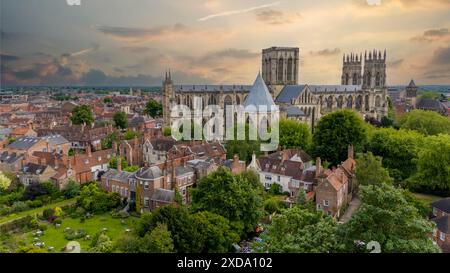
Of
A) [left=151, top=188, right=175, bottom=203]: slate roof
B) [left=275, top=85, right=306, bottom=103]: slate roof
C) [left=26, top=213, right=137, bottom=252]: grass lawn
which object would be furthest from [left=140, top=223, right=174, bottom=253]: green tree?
[left=275, top=85, right=306, bottom=103]: slate roof

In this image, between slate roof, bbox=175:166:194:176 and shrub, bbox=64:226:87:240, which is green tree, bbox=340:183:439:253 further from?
slate roof, bbox=175:166:194:176

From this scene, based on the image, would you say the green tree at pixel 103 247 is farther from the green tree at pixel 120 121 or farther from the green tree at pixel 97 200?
the green tree at pixel 120 121

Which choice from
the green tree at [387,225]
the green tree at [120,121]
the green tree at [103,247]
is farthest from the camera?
the green tree at [120,121]

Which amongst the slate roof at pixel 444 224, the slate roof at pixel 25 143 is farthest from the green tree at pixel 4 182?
the slate roof at pixel 444 224

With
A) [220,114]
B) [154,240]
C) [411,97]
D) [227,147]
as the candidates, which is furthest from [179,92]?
[411,97]

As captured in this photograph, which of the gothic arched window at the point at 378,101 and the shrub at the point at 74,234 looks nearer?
the shrub at the point at 74,234

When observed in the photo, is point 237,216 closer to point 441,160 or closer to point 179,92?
point 441,160
